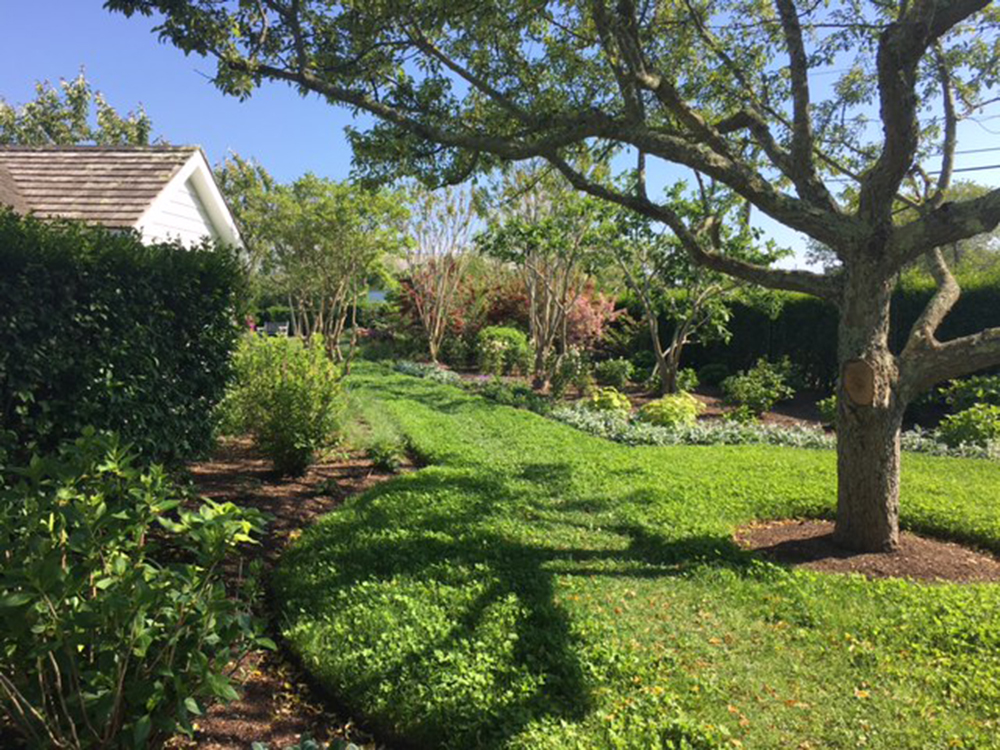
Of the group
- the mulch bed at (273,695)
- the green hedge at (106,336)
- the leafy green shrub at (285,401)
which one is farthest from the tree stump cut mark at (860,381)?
the leafy green shrub at (285,401)

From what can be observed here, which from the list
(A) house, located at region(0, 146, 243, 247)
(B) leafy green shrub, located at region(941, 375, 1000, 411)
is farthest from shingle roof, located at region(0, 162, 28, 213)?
(B) leafy green shrub, located at region(941, 375, 1000, 411)

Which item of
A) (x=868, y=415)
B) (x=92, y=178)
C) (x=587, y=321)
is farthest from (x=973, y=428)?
(x=92, y=178)

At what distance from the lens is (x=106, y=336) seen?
3.96m

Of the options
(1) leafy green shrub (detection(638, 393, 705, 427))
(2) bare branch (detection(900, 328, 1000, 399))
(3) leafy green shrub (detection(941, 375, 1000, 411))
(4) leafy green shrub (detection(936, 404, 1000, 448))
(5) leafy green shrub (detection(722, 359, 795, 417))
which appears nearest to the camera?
(2) bare branch (detection(900, 328, 1000, 399))

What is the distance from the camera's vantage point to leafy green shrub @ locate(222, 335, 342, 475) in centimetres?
641

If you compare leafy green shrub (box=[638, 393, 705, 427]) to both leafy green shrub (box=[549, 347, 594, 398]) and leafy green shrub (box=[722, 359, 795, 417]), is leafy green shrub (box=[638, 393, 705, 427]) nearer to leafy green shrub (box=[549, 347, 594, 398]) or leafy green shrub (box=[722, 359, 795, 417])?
leafy green shrub (box=[722, 359, 795, 417])

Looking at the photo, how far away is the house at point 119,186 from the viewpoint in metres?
8.46

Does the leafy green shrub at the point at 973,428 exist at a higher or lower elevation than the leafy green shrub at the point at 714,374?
lower

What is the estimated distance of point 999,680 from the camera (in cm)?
301

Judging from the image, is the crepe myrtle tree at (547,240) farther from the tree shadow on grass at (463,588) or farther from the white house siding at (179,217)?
the tree shadow on grass at (463,588)

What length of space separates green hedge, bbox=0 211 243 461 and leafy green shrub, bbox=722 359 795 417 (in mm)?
8687

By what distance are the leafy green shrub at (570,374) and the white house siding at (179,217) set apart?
678 centimetres

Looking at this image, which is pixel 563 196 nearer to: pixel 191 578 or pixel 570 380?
pixel 570 380

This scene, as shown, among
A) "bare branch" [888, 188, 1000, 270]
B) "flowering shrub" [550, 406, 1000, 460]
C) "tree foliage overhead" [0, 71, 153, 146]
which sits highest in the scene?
"tree foliage overhead" [0, 71, 153, 146]
